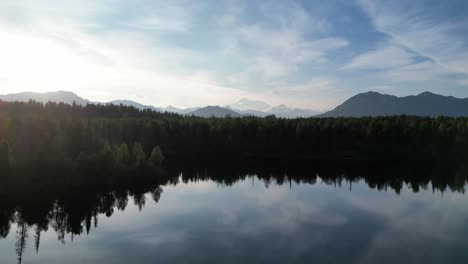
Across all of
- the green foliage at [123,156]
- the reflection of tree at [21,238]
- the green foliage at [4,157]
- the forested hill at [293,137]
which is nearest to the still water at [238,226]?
the reflection of tree at [21,238]

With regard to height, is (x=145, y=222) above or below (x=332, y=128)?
below

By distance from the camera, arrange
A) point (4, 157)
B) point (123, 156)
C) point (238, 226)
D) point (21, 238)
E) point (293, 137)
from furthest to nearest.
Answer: point (293, 137)
point (123, 156)
point (4, 157)
point (238, 226)
point (21, 238)

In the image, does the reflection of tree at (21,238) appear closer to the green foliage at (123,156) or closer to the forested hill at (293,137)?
the green foliage at (123,156)

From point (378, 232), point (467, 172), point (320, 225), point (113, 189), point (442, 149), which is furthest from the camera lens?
point (442, 149)

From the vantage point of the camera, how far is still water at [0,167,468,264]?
47312 millimetres

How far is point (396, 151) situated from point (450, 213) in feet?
317

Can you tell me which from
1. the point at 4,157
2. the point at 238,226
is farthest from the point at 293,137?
the point at 4,157

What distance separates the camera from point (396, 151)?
16462 cm

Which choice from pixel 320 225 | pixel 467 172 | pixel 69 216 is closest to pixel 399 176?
pixel 467 172

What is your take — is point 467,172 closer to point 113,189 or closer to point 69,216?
point 113,189

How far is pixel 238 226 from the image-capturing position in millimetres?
61125

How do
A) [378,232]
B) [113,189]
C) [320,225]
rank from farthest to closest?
[113,189] → [320,225] → [378,232]

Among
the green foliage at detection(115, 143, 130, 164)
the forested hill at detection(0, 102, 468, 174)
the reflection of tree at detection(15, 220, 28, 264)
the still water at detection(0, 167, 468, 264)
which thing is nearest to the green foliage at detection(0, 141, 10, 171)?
the still water at detection(0, 167, 468, 264)

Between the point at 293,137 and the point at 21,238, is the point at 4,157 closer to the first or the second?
the point at 21,238
